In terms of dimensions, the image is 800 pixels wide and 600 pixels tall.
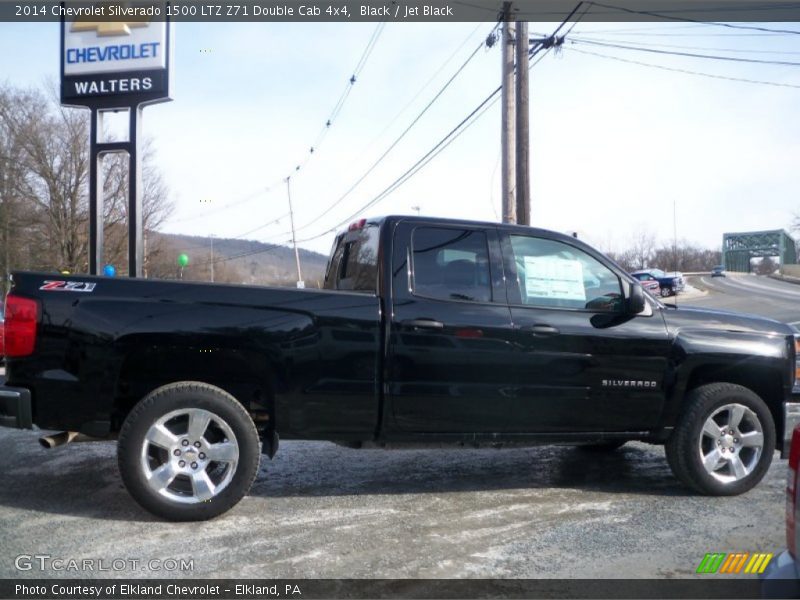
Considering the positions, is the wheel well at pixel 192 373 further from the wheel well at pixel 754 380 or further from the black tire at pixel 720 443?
the wheel well at pixel 754 380

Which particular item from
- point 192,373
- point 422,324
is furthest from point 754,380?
point 192,373

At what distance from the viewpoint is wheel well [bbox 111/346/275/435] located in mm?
4629

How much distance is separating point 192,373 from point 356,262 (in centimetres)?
142

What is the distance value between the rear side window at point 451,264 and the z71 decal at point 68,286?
6.69 ft

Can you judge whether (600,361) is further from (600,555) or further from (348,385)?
(348,385)

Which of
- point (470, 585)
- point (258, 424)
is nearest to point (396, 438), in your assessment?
point (258, 424)

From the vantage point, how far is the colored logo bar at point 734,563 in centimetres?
388

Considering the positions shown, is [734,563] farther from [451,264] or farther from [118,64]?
[118,64]

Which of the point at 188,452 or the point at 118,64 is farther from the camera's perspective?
the point at 118,64

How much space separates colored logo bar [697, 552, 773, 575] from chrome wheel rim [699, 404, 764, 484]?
113cm

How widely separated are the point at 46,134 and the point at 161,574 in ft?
118

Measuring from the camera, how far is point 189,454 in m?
4.45

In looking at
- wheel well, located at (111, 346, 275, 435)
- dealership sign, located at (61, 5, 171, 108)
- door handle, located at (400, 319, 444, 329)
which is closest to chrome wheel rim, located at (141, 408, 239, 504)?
wheel well, located at (111, 346, 275, 435)

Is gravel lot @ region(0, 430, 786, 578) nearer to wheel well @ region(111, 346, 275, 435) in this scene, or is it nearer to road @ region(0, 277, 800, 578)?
road @ region(0, 277, 800, 578)
